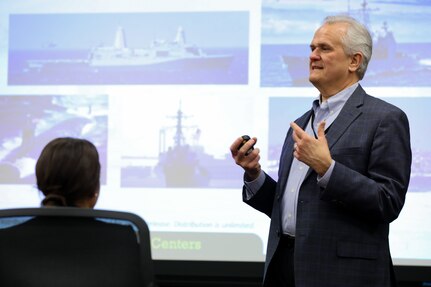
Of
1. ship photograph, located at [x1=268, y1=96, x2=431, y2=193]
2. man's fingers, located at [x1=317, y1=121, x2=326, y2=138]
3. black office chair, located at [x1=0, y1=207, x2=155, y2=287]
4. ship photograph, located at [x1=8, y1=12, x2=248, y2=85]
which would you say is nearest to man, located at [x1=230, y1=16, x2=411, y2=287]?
man's fingers, located at [x1=317, y1=121, x2=326, y2=138]

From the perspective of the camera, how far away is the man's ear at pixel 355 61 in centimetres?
241

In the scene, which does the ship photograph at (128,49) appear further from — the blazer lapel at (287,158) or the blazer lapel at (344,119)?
the blazer lapel at (344,119)

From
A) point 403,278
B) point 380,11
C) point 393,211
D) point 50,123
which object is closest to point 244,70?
point 380,11

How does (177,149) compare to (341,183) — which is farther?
(177,149)

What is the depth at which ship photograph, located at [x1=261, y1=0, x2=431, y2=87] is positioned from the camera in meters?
3.56

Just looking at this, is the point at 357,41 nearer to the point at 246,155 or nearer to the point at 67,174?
the point at 246,155

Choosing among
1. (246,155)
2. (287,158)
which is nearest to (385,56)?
(287,158)

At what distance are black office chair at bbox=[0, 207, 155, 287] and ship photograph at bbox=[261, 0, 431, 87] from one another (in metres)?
2.20

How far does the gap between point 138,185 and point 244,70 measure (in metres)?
0.89

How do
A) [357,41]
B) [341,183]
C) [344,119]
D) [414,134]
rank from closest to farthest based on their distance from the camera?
[341,183] → [344,119] → [357,41] → [414,134]

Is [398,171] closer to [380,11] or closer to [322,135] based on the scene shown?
[322,135]

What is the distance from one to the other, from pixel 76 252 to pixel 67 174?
193 millimetres

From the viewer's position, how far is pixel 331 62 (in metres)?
2.40

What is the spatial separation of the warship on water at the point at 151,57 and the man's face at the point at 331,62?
1297 millimetres
